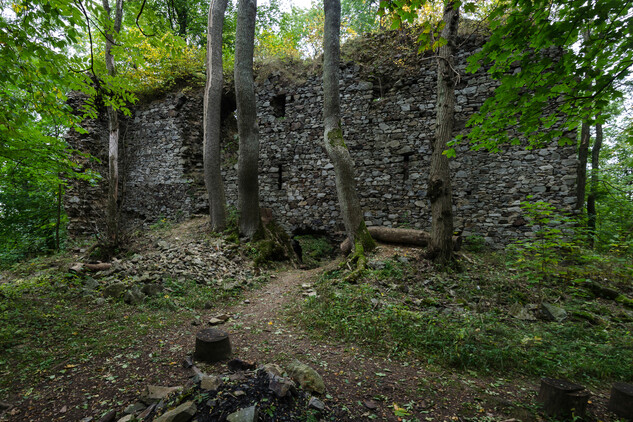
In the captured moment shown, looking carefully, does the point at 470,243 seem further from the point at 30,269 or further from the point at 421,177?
the point at 30,269

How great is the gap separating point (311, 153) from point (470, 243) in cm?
543

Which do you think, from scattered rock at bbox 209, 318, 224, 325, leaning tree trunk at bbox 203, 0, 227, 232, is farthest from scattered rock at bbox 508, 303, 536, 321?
leaning tree trunk at bbox 203, 0, 227, 232

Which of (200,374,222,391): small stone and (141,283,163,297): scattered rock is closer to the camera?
(200,374,222,391): small stone

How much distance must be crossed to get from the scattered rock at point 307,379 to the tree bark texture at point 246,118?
206 inches

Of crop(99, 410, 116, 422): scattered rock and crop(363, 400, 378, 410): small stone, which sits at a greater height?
crop(99, 410, 116, 422): scattered rock

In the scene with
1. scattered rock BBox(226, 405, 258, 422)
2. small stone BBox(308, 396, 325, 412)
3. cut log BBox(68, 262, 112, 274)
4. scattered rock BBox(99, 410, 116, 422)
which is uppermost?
cut log BBox(68, 262, 112, 274)

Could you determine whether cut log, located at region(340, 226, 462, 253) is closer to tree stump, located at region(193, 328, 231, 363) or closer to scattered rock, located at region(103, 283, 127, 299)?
tree stump, located at region(193, 328, 231, 363)

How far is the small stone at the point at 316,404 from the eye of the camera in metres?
2.00

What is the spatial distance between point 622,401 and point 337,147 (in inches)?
224

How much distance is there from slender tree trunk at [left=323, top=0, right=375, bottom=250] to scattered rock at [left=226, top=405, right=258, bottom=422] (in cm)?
479

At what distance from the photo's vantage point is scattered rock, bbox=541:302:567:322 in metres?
3.87

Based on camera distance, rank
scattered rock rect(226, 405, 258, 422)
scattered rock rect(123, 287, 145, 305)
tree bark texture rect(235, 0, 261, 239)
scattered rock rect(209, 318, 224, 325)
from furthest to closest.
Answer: tree bark texture rect(235, 0, 261, 239), scattered rock rect(123, 287, 145, 305), scattered rock rect(209, 318, 224, 325), scattered rock rect(226, 405, 258, 422)

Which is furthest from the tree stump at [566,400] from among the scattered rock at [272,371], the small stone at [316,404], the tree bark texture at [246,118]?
the tree bark texture at [246,118]

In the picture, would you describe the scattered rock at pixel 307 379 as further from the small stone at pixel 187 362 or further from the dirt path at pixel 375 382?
the small stone at pixel 187 362
